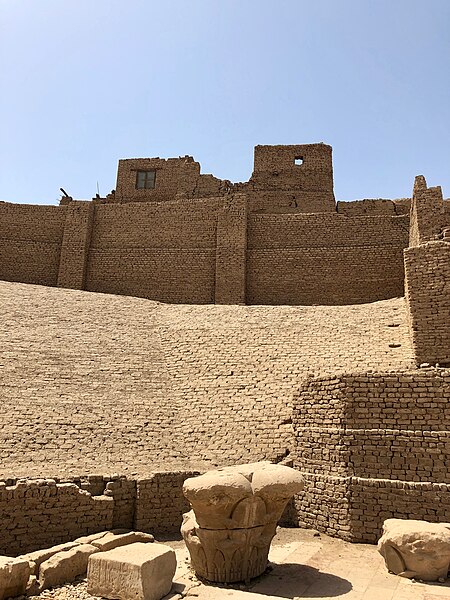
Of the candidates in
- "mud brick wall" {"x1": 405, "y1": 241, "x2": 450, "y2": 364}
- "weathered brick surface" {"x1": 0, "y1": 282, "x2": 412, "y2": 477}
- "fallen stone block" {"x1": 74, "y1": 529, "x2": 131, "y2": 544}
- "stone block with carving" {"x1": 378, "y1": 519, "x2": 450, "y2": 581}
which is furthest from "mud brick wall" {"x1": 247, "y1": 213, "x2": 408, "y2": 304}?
"stone block with carving" {"x1": 378, "y1": 519, "x2": 450, "y2": 581}

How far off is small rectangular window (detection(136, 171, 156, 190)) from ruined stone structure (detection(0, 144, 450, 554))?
Result: 2394 mm

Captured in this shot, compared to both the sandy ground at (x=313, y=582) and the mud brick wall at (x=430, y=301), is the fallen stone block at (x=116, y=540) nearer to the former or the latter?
the sandy ground at (x=313, y=582)

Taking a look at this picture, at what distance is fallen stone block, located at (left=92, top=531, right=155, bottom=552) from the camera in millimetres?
6859

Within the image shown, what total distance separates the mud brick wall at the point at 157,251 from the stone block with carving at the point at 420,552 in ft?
44.9

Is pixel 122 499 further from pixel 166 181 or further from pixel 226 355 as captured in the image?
pixel 166 181

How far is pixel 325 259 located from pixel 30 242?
494 inches

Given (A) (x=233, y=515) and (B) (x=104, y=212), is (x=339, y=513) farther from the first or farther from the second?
(B) (x=104, y=212)

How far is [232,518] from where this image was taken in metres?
5.90

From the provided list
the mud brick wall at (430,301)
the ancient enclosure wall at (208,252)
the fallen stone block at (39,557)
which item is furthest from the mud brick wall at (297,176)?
the fallen stone block at (39,557)

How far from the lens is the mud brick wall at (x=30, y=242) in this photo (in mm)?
20750

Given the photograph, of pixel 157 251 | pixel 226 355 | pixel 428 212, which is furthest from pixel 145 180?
pixel 428 212

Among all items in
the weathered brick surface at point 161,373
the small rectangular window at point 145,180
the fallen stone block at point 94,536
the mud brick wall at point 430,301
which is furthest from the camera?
the small rectangular window at point 145,180

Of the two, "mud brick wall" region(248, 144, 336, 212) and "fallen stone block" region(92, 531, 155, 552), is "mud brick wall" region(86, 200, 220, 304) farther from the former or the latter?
"fallen stone block" region(92, 531, 155, 552)

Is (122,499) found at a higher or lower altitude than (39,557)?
higher
